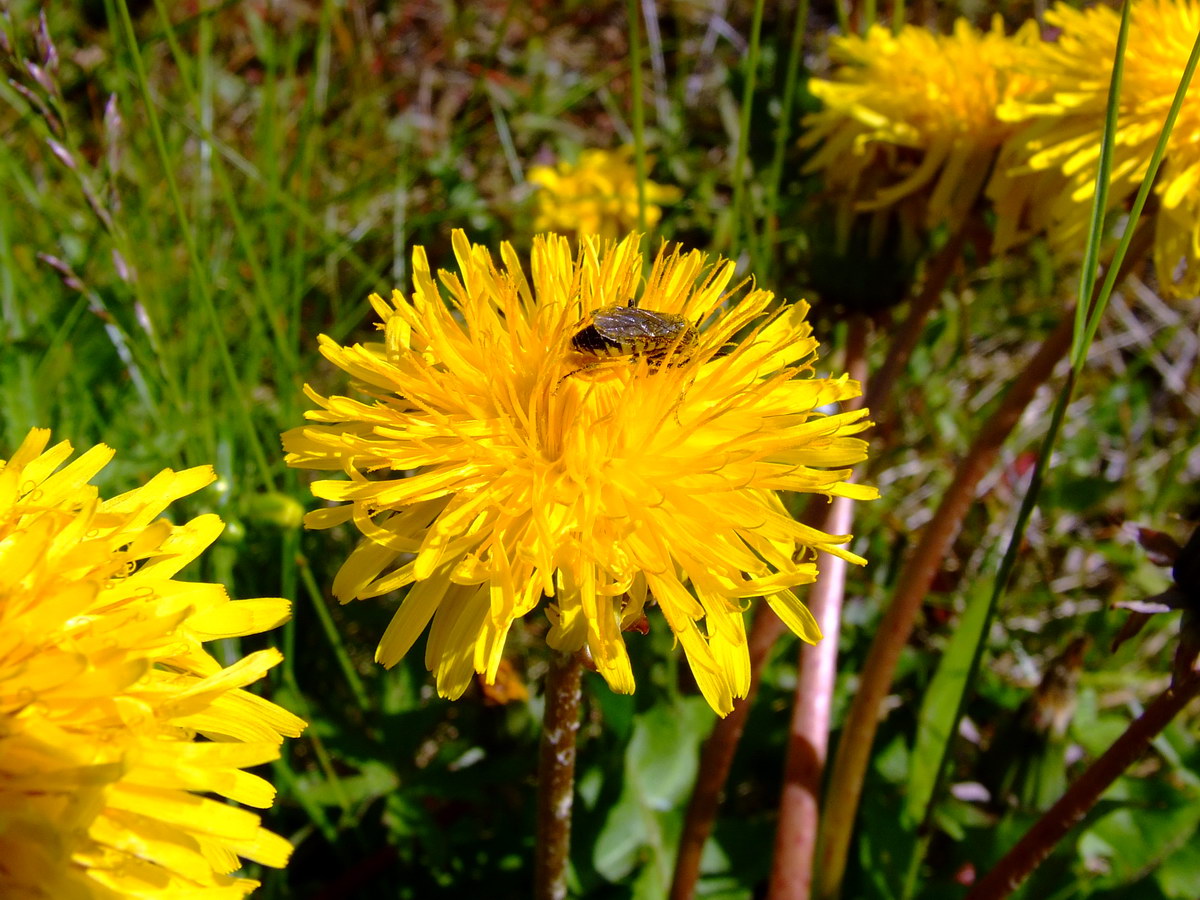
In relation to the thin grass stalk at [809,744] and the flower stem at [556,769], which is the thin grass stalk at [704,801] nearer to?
the thin grass stalk at [809,744]

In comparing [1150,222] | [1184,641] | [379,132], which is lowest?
[1184,641]

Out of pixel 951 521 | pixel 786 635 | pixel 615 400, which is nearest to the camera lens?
pixel 615 400

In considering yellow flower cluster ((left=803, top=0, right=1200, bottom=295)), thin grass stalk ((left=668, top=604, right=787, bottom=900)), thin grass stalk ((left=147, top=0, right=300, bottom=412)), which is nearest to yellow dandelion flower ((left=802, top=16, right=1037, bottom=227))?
yellow flower cluster ((left=803, top=0, right=1200, bottom=295))

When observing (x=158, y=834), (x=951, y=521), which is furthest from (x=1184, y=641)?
(x=158, y=834)

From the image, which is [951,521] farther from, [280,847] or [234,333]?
[234,333]

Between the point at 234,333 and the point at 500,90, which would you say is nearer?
the point at 234,333

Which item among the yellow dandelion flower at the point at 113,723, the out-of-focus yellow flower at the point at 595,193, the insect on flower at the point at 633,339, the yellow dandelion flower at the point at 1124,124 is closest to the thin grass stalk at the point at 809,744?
the yellow dandelion flower at the point at 1124,124
